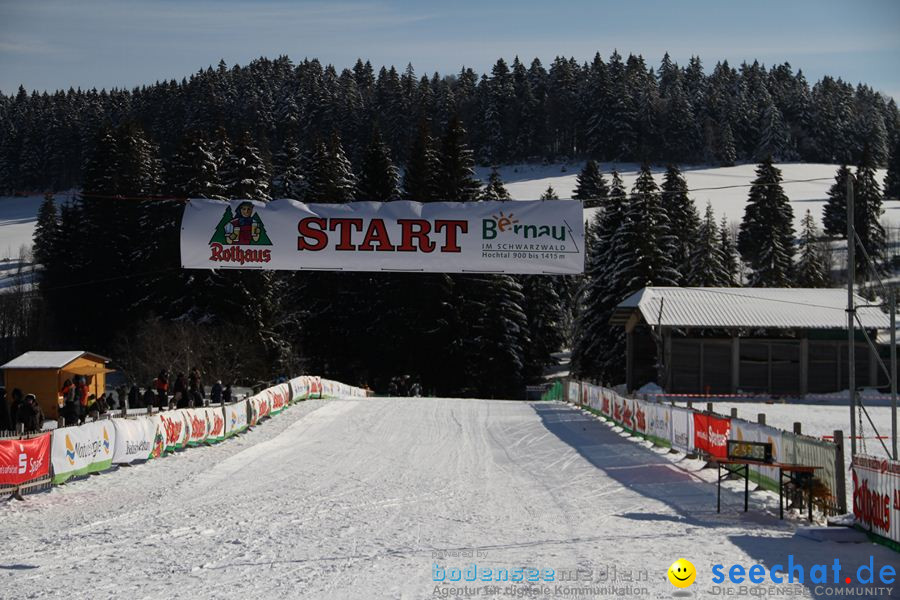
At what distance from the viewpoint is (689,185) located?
111m

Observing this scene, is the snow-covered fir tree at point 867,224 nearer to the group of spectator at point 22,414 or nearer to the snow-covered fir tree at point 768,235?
the snow-covered fir tree at point 768,235

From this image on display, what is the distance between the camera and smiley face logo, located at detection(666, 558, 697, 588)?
948 centimetres

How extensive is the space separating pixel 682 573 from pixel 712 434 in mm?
8999

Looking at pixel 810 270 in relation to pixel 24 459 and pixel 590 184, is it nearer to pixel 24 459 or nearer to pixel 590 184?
pixel 590 184

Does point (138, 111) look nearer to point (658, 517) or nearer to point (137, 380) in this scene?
point (137, 380)

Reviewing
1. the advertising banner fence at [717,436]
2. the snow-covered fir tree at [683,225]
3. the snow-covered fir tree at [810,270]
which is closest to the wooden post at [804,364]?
the advertising banner fence at [717,436]

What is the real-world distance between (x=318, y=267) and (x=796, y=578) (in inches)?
549

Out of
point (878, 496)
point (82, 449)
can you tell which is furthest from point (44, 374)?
point (878, 496)

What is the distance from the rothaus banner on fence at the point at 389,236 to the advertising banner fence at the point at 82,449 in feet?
17.7

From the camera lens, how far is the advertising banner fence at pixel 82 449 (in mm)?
15711

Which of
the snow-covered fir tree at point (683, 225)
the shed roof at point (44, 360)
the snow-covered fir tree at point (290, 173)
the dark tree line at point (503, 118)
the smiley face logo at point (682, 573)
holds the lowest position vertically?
the smiley face logo at point (682, 573)

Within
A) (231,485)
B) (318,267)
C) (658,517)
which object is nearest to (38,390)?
(318,267)

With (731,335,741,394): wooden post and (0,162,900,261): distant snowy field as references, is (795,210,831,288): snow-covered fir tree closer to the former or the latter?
(0,162,900,261): distant snowy field

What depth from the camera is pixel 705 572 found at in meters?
10.0
